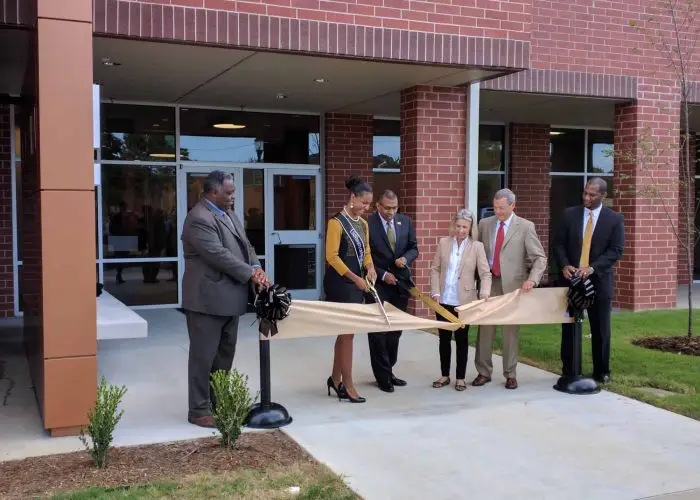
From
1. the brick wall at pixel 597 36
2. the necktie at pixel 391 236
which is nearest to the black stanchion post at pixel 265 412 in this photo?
the necktie at pixel 391 236

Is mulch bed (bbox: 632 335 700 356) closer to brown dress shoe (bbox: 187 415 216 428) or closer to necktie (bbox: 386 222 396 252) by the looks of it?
necktie (bbox: 386 222 396 252)

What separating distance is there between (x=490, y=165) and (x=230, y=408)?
1049 cm

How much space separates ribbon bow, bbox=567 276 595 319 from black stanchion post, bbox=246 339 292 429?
9.54 feet

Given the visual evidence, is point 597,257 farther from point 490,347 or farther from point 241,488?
point 241,488

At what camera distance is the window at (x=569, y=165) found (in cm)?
1498

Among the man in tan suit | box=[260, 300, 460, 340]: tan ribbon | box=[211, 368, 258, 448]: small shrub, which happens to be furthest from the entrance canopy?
box=[211, 368, 258, 448]: small shrub

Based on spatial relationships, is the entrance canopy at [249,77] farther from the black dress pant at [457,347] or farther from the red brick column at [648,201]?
the red brick column at [648,201]

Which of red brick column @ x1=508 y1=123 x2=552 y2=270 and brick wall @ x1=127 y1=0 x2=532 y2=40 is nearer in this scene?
brick wall @ x1=127 y1=0 x2=532 y2=40

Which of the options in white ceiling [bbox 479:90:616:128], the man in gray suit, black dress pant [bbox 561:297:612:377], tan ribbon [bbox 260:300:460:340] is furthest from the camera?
white ceiling [bbox 479:90:616:128]

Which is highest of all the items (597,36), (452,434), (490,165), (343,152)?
(597,36)

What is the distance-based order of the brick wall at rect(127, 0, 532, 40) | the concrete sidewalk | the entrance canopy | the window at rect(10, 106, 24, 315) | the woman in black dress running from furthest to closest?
the window at rect(10, 106, 24, 315) < the entrance canopy < the brick wall at rect(127, 0, 532, 40) < the woman in black dress < the concrete sidewalk

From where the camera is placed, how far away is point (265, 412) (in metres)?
5.75

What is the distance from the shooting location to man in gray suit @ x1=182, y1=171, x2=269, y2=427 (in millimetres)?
5586

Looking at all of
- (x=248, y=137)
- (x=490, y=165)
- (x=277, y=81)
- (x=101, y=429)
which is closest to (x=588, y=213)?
(x=277, y=81)
